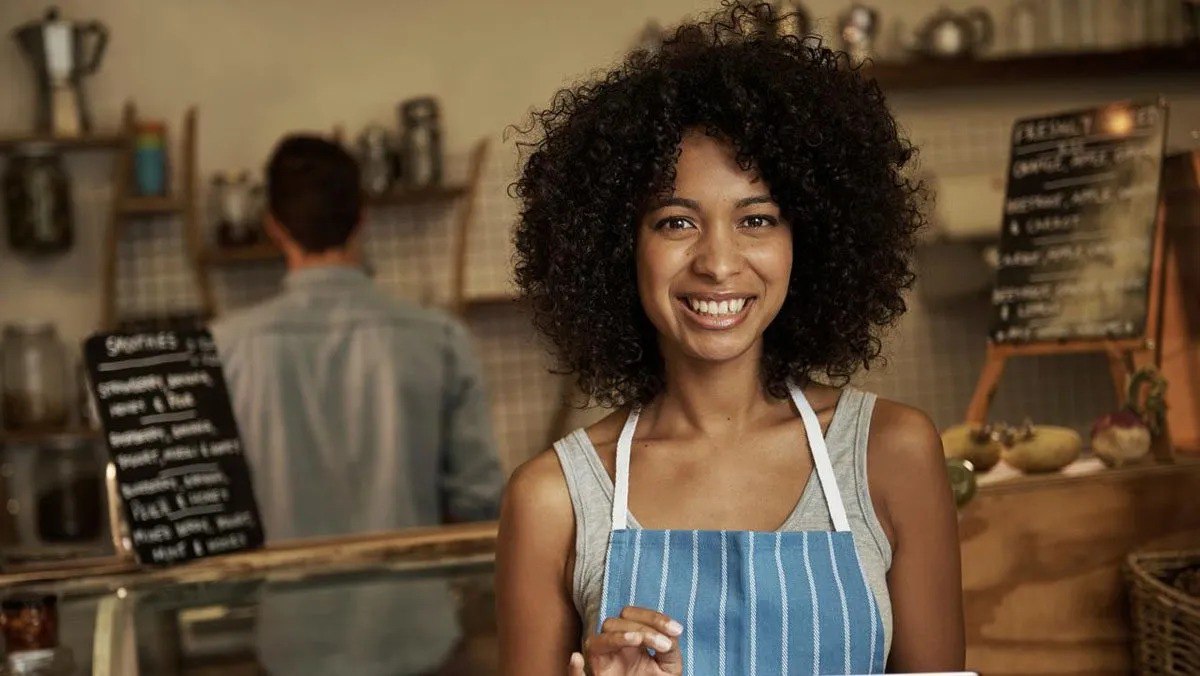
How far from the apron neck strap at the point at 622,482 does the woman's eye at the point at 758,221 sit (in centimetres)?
27

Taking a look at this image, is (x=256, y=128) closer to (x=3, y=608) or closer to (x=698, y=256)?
(x=3, y=608)

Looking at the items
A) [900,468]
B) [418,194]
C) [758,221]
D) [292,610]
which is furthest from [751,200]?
[418,194]

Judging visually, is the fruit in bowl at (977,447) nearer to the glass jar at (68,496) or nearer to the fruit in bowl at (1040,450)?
the fruit in bowl at (1040,450)

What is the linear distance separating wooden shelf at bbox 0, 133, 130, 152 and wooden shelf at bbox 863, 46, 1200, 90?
2.60m

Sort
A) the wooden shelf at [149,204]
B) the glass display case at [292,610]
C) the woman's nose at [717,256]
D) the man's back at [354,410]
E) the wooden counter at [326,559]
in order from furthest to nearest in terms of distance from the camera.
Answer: the wooden shelf at [149,204], the man's back at [354,410], the wooden counter at [326,559], the glass display case at [292,610], the woman's nose at [717,256]

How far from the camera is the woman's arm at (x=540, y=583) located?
64.6 inches

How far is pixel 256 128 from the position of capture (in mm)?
5418

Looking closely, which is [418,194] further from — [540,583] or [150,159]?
[540,583]

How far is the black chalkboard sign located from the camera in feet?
7.86

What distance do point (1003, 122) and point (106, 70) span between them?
3.22 meters

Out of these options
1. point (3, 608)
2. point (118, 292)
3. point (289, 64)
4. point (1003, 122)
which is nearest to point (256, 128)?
point (289, 64)

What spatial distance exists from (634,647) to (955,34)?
14.3 feet

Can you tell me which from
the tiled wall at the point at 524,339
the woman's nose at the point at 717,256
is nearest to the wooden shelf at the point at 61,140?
the tiled wall at the point at 524,339

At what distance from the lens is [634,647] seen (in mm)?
1411
